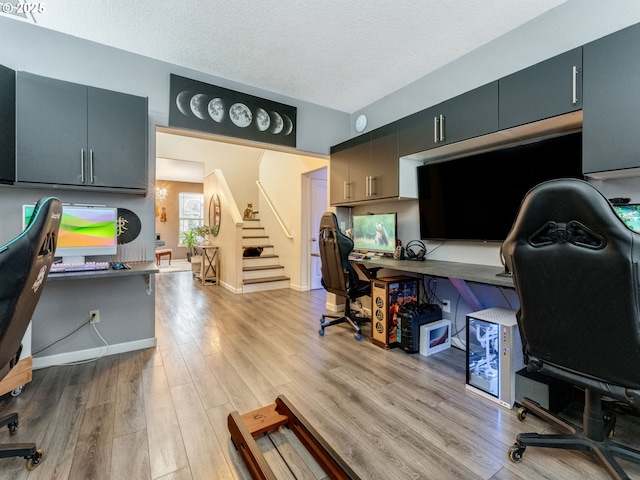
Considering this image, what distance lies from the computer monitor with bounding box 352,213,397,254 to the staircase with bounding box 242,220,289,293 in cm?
214

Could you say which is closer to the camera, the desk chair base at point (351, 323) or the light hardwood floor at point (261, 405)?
the light hardwood floor at point (261, 405)

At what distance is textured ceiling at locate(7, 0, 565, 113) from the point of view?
2.08 metres

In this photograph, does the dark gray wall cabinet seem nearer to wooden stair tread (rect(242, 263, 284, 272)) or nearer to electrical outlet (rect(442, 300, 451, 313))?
electrical outlet (rect(442, 300, 451, 313))

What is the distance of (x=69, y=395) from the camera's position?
1884mm

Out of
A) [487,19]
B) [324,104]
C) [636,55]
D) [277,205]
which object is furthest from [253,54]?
[277,205]

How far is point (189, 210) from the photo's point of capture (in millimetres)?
10148

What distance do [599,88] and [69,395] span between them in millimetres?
3808

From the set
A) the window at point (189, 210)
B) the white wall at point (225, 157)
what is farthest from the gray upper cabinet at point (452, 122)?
the window at point (189, 210)

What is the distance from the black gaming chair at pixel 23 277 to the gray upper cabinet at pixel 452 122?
104 inches

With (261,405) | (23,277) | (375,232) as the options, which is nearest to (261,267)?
(375,232)

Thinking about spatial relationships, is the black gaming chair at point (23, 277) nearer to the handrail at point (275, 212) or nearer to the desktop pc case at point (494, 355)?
the desktop pc case at point (494, 355)

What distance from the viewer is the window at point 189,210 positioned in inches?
393

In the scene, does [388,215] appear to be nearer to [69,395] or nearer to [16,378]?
[69,395]

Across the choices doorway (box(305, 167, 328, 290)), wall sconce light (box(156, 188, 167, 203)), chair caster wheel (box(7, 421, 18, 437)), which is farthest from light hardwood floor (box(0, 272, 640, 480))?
wall sconce light (box(156, 188, 167, 203))
